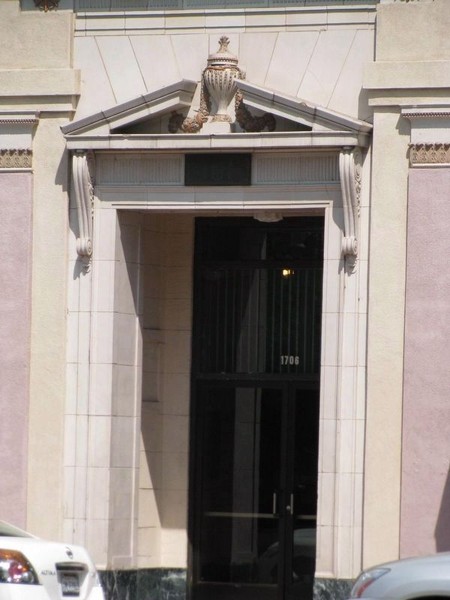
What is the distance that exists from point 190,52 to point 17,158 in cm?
235

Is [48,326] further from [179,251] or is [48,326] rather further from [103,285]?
[179,251]

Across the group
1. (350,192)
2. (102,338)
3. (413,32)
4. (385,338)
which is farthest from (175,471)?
(413,32)

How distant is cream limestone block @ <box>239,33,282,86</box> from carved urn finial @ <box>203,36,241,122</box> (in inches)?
7.5

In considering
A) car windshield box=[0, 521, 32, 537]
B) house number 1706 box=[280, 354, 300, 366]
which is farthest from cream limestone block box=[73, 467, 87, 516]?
car windshield box=[0, 521, 32, 537]

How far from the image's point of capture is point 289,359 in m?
20.7

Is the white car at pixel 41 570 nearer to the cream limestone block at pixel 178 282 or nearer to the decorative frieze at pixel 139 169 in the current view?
the decorative frieze at pixel 139 169

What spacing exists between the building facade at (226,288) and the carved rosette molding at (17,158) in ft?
0.04

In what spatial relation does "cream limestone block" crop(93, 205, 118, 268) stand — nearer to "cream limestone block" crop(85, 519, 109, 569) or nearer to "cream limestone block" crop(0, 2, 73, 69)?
"cream limestone block" crop(0, 2, 73, 69)

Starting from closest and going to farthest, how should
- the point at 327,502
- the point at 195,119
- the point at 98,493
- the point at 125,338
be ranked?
the point at 327,502
the point at 195,119
the point at 98,493
the point at 125,338

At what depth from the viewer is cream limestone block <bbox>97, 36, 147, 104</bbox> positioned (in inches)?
779

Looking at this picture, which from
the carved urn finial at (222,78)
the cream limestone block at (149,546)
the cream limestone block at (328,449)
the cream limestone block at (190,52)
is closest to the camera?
the cream limestone block at (328,449)

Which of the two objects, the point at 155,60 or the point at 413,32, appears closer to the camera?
the point at 413,32

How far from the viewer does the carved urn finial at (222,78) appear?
19188 millimetres

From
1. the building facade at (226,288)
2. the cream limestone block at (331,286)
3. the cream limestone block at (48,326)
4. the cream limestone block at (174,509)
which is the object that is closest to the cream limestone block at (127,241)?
the building facade at (226,288)
